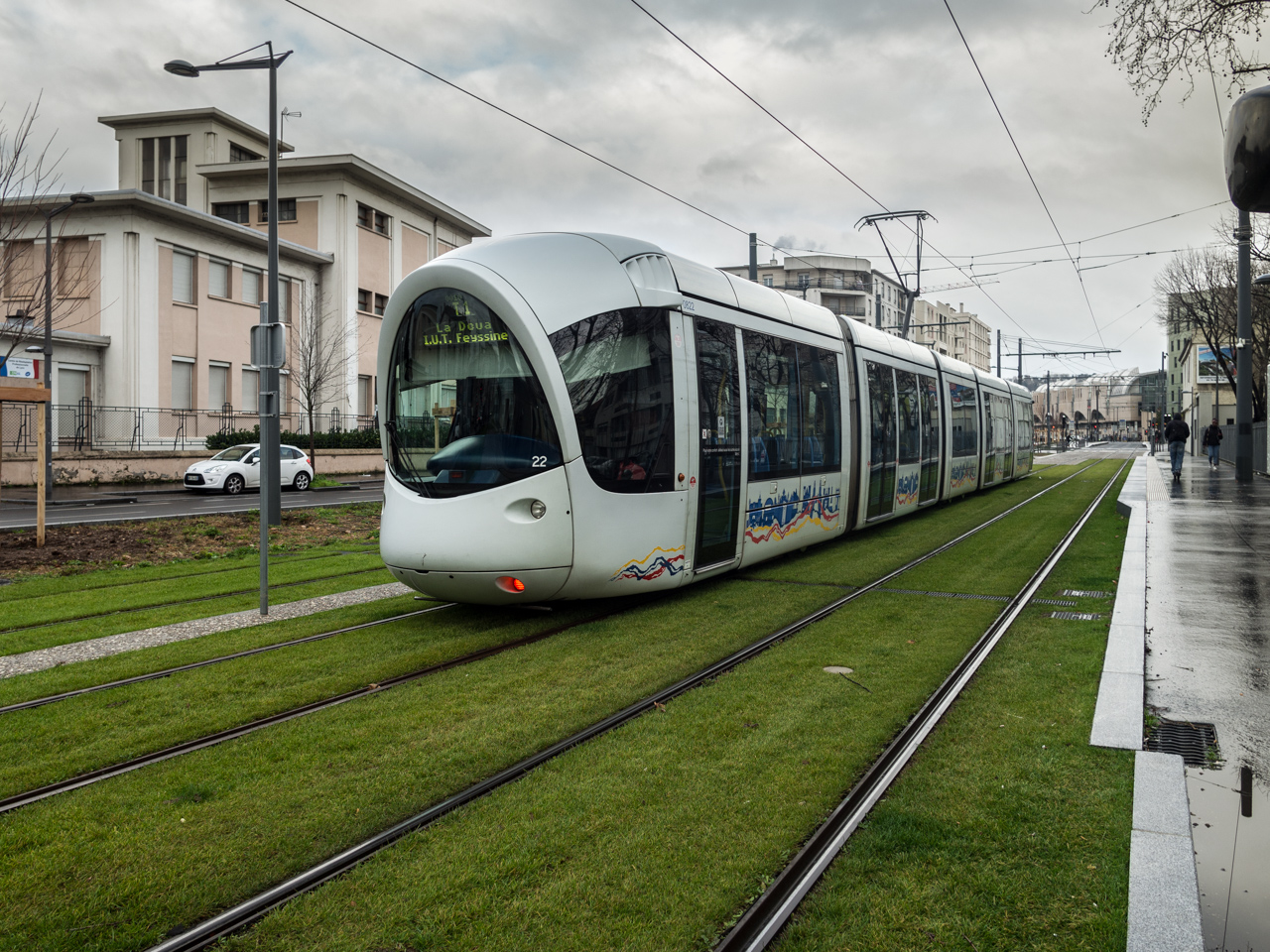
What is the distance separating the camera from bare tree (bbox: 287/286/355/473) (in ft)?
128

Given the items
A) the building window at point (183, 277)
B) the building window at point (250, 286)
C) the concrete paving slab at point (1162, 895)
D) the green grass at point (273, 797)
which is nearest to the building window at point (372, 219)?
the building window at point (250, 286)

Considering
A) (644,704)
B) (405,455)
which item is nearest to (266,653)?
(405,455)

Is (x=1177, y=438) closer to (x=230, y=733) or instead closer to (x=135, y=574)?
(x=135, y=574)

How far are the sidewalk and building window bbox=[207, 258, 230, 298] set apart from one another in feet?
114

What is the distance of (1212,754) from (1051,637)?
2.57 m

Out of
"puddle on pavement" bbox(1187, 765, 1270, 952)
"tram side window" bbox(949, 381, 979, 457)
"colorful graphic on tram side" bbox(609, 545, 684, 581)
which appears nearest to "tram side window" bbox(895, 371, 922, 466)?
"tram side window" bbox(949, 381, 979, 457)

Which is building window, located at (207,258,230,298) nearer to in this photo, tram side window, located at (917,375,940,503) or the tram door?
tram side window, located at (917,375,940,503)

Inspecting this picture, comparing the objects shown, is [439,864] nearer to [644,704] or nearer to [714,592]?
[644,704]

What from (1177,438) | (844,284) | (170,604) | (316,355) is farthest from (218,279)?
(844,284)

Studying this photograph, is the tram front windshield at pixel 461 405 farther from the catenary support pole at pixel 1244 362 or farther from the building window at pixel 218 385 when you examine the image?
the building window at pixel 218 385

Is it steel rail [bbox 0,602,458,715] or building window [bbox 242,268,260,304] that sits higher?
building window [bbox 242,268,260,304]

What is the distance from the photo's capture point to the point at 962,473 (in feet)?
69.1

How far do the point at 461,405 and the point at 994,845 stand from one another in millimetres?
5562

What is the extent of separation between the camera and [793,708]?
221 inches
